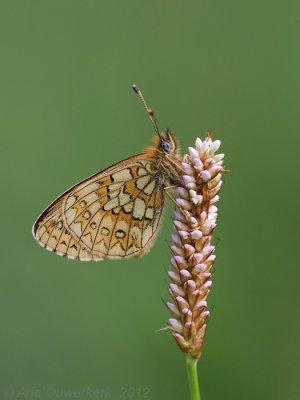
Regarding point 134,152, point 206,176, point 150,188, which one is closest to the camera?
point 206,176

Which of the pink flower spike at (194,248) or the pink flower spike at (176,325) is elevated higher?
the pink flower spike at (194,248)

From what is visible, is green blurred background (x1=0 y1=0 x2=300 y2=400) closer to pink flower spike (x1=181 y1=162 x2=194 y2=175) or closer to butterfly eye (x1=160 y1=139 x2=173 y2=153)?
butterfly eye (x1=160 y1=139 x2=173 y2=153)

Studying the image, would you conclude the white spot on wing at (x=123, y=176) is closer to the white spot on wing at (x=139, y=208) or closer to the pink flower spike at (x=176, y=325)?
the white spot on wing at (x=139, y=208)

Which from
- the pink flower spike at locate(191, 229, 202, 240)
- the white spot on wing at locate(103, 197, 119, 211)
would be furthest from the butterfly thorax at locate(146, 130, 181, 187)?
the pink flower spike at locate(191, 229, 202, 240)

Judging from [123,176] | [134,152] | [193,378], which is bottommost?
[193,378]

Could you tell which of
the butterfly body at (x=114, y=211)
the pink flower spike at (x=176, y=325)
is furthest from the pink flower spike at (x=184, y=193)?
the butterfly body at (x=114, y=211)

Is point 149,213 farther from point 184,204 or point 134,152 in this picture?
point 134,152

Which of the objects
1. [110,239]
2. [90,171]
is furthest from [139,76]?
[110,239]

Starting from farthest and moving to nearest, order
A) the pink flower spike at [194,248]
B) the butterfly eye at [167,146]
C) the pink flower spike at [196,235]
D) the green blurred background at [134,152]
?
the green blurred background at [134,152], the butterfly eye at [167,146], the pink flower spike at [196,235], the pink flower spike at [194,248]

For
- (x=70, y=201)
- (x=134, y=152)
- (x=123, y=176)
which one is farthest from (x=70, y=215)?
(x=134, y=152)
